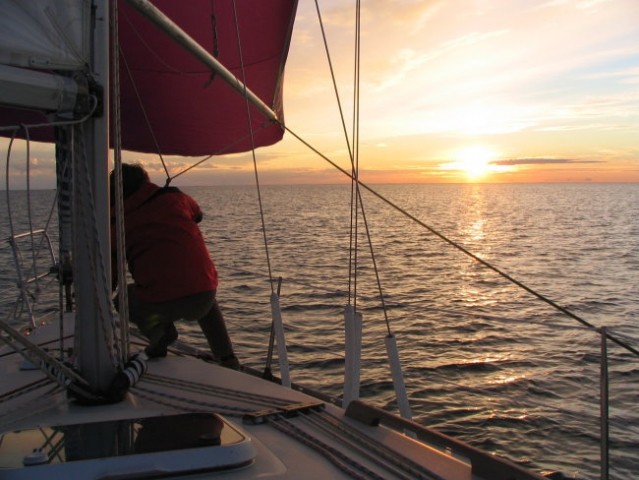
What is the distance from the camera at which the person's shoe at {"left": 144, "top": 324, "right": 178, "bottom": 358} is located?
148 inches

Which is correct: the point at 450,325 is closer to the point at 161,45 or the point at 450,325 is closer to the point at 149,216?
the point at 161,45

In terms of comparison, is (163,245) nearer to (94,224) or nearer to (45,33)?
(94,224)

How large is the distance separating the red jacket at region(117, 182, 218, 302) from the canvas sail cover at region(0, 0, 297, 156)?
74.3 inches

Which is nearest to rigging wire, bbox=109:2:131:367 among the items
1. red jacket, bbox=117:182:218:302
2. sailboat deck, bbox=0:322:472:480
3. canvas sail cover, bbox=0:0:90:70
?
canvas sail cover, bbox=0:0:90:70

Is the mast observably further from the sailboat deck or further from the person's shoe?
the person's shoe

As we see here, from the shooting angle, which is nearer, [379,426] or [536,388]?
[379,426]

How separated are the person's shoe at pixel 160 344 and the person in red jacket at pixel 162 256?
52 millimetres

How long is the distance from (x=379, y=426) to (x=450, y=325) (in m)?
7.59

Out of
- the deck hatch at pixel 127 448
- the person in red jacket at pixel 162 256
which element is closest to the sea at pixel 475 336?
the person in red jacket at pixel 162 256

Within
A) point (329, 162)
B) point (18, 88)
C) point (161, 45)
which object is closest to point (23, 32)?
point (18, 88)

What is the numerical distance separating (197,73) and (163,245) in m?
2.82

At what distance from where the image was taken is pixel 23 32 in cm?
208

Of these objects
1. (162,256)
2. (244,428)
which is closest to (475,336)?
(162,256)

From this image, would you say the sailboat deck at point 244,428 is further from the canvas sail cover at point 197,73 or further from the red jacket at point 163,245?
the canvas sail cover at point 197,73
